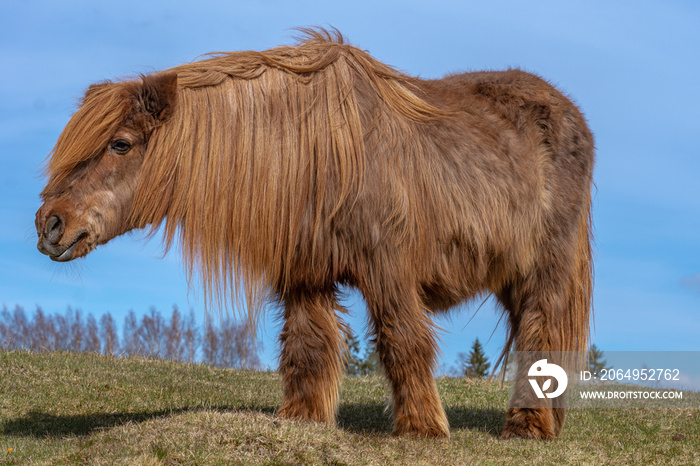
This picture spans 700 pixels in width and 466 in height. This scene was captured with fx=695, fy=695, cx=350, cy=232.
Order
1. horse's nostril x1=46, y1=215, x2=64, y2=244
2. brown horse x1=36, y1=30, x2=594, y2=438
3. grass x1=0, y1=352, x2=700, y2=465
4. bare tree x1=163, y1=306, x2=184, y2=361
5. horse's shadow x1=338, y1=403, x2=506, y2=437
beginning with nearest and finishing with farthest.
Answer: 1. grass x1=0, y1=352, x2=700, y2=465
2. horse's nostril x1=46, y1=215, x2=64, y2=244
3. brown horse x1=36, y1=30, x2=594, y2=438
4. horse's shadow x1=338, y1=403, x2=506, y2=437
5. bare tree x1=163, y1=306, x2=184, y2=361

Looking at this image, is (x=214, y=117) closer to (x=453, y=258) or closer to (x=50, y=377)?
(x=453, y=258)

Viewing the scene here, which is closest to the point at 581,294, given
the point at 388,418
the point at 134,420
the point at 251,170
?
the point at 388,418

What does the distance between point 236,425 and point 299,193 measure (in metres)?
1.76

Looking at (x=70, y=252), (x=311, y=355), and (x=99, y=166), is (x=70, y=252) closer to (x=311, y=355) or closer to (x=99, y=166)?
(x=99, y=166)

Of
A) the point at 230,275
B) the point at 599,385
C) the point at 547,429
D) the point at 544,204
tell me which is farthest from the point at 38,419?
the point at 599,385

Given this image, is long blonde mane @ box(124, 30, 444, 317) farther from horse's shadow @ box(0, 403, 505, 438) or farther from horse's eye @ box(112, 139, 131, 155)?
horse's shadow @ box(0, 403, 505, 438)

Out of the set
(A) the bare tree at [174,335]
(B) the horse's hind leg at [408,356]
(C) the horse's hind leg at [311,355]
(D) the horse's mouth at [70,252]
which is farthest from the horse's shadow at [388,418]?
(A) the bare tree at [174,335]

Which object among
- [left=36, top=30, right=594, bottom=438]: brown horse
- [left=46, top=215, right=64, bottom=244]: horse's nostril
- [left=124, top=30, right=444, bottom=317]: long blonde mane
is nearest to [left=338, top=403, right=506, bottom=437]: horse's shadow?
[left=36, top=30, right=594, bottom=438]: brown horse

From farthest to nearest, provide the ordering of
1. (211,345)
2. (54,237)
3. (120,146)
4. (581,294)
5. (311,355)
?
1. (211,345)
2. (581,294)
3. (311,355)
4. (120,146)
5. (54,237)

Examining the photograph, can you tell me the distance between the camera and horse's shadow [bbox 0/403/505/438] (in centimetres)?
682

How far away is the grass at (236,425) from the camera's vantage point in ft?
15.7

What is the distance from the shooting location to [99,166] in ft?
17.0

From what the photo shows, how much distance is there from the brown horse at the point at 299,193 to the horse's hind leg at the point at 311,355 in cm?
1

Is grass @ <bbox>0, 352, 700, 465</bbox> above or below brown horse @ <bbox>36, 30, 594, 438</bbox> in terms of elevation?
below
